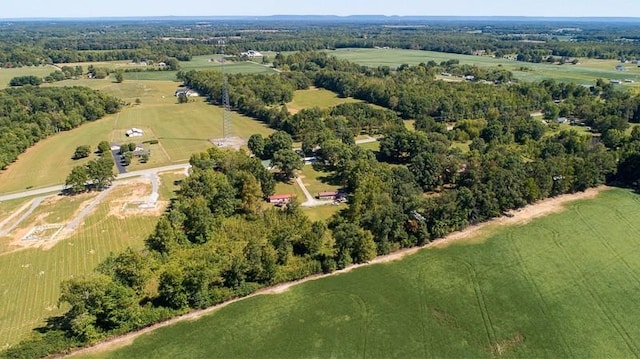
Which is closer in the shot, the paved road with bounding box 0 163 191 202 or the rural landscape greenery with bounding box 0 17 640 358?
the rural landscape greenery with bounding box 0 17 640 358

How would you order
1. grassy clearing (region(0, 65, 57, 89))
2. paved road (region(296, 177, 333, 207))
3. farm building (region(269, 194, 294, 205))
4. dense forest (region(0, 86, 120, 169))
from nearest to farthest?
farm building (region(269, 194, 294, 205)) → paved road (region(296, 177, 333, 207)) → dense forest (region(0, 86, 120, 169)) → grassy clearing (region(0, 65, 57, 89))

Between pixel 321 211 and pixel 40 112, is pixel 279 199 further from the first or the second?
pixel 40 112

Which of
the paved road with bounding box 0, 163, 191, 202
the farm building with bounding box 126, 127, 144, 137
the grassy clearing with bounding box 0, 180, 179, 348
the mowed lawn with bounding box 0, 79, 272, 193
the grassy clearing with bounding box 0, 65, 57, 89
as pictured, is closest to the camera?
the grassy clearing with bounding box 0, 180, 179, 348

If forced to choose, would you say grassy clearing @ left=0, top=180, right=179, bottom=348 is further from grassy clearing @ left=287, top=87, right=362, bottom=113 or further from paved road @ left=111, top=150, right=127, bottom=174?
grassy clearing @ left=287, top=87, right=362, bottom=113

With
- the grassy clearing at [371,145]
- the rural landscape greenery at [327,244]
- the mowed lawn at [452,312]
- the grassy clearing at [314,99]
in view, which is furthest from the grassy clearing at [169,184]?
the grassy clearing at [314,99]

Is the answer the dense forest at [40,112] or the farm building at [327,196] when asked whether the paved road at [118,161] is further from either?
the farm building at [327,196]

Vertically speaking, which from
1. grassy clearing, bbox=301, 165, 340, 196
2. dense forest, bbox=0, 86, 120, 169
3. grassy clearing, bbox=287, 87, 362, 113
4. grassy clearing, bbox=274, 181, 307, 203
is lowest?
grassy clearing, bbox=274, 181, 307, 203

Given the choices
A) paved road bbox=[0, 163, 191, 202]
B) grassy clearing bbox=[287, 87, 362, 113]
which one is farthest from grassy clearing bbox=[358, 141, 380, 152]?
grassy clearing bbox=[287, 87, 362, 113]
